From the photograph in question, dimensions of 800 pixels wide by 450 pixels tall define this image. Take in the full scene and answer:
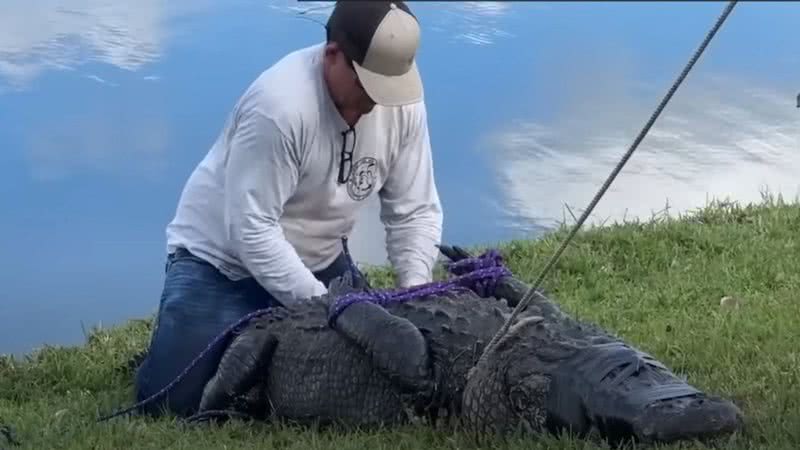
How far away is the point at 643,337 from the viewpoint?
431 cm

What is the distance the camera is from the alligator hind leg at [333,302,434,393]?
3.36 m

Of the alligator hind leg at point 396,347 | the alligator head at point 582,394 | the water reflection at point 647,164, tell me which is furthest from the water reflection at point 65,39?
the alligator head at point 582,394

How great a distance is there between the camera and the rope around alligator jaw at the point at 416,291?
3.61 meters

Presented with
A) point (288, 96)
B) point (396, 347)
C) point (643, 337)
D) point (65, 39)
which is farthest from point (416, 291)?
point (65, 39)

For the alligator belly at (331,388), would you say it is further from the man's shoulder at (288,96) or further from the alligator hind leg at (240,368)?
the man's shoulder at (288,96)

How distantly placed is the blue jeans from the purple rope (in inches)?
21.7

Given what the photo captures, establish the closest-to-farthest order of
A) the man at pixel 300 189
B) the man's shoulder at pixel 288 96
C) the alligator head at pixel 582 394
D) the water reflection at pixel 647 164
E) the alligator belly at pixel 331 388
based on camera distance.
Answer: the alligator head at pixel 582 394, the alligator belly at pixel 331 388, the man at pixel 300 189, the man's shoulder at pixel 288 96, the water reflection at pixel 647 164

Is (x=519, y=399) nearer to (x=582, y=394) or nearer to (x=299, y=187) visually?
(x=582, y=394)

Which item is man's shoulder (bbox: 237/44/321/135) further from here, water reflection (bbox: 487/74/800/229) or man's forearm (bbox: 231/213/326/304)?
water reflection (bbox: 487/74/800/229)

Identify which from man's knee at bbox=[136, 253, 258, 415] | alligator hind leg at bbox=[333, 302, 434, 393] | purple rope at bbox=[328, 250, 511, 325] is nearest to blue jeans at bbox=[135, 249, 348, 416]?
man's knee at bbox=[136, 253, 258, 415]

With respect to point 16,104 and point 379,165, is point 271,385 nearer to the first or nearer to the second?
point 379,165

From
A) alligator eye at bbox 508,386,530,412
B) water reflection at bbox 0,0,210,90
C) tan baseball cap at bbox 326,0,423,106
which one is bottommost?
alligator eye at bbox 508,386,530,412

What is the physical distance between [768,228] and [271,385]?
8.75 feet

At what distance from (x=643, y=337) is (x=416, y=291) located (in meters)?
0.99
